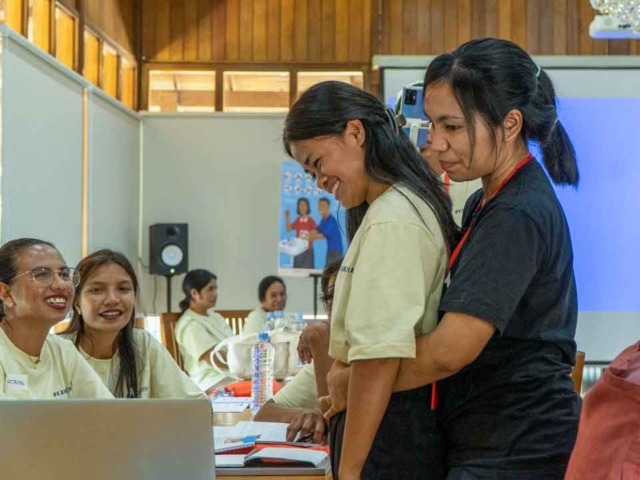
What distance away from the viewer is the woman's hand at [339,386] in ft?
4.35

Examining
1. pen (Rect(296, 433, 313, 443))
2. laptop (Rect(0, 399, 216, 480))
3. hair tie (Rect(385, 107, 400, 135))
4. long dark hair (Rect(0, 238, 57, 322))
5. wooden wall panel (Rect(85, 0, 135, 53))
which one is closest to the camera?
laptop (Rect(0, 399, 216, 480))

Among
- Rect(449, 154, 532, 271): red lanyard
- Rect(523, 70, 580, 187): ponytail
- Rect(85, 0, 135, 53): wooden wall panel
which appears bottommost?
Rect(449, 154, 532, 271): red lanyard

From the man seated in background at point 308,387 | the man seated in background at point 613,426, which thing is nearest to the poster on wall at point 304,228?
the man seated in background at point 308,387

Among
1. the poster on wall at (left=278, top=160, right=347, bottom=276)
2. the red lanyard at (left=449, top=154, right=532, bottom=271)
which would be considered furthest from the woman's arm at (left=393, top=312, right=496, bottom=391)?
the poster on wall at (left=278, top=160, right=347, bottom=276)

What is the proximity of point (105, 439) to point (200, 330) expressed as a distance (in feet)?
12.4

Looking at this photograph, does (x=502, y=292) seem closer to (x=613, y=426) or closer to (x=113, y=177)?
(x=613, y=426)

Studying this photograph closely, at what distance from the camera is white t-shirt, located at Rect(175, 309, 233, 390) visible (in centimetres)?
472

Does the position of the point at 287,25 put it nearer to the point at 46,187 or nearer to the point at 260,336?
the point at 46,187

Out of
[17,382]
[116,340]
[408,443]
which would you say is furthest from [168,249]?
[408,443]

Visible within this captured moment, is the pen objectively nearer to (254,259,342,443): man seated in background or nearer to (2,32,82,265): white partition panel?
(254,259,342,443): man seated in background

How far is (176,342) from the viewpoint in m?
4.98

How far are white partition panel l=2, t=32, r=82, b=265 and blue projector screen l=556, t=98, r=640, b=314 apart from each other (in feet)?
10.7

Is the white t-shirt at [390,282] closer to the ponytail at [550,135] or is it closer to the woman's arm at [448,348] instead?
the woman's arm at [448,348]

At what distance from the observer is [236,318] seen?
6062 mm
